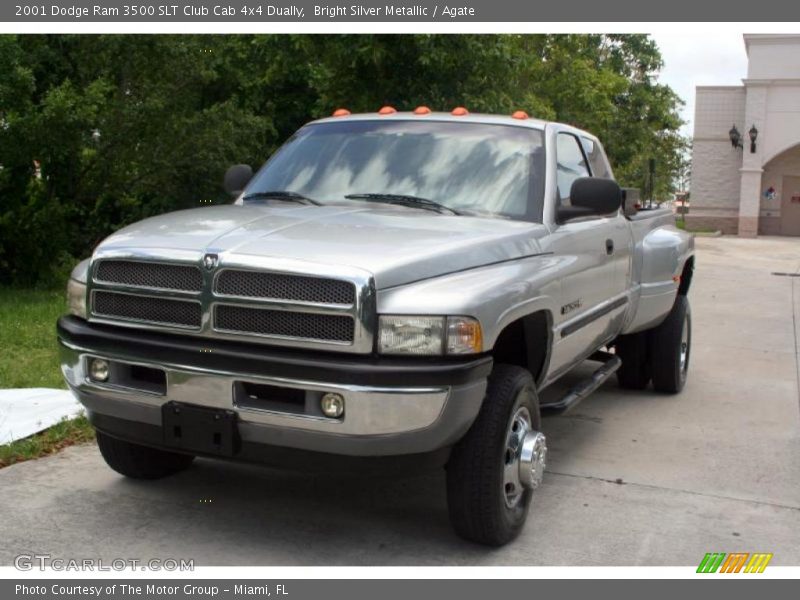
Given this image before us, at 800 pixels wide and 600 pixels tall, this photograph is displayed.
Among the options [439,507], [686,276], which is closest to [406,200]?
[439,507]

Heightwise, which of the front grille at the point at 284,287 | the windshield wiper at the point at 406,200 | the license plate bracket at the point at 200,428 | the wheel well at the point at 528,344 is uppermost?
the windshield wiper at the point at 406,200

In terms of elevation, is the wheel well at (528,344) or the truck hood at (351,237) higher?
the truck hood at (351,237)

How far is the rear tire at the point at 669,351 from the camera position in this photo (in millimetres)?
7398

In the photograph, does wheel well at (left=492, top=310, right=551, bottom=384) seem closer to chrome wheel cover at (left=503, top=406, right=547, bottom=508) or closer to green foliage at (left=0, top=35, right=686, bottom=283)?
chrome wheel cover at (left=503, top=406, right=547, bottom=508)

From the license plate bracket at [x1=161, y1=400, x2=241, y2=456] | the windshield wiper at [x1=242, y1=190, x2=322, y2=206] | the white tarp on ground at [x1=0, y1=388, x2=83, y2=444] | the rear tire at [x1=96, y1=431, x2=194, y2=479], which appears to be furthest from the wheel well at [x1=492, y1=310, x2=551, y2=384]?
the white tarp on ground at [x1=0, y1=388, x2=83, y2=444]

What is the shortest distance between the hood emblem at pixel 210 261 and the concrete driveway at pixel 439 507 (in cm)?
108

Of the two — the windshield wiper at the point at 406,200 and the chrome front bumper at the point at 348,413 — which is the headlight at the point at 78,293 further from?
the windshield wiper at the point at 406,200

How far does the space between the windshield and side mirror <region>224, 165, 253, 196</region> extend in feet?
0.82

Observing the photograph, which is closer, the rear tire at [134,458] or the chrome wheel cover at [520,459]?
Result: the chrome wheel cover at [520,459]

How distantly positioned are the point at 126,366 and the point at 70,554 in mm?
826

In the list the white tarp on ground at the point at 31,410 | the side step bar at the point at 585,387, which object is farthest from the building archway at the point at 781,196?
the white tarp on ground at the point at 31,410

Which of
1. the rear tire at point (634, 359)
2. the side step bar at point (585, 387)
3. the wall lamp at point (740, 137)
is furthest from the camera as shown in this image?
the wall lamp at point (740, 137)

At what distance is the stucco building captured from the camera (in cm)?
3156

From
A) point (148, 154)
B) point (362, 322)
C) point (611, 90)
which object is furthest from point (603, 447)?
point (611, 90)
